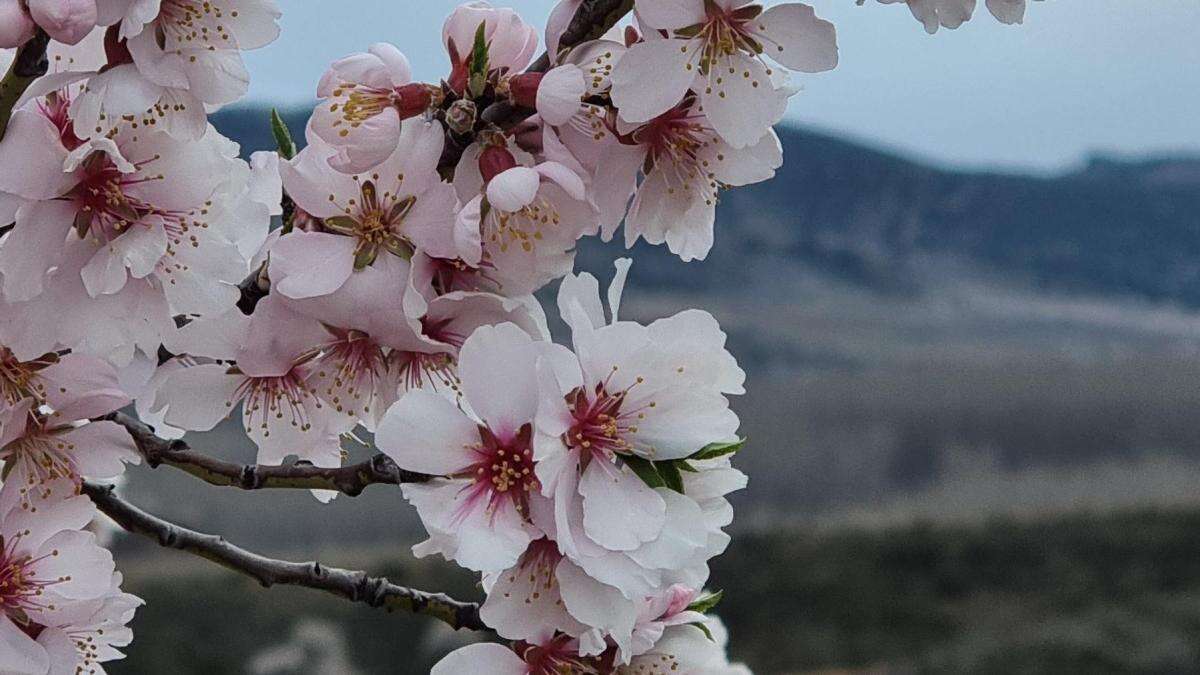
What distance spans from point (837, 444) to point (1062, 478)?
0.67m

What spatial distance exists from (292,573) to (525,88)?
0.82 ft

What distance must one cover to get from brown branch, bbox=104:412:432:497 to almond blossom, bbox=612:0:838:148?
162 mm

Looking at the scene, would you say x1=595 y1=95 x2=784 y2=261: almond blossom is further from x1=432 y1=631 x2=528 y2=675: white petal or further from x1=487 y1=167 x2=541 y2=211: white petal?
x1=432 y1=631 x2=528 y2=675: white petal

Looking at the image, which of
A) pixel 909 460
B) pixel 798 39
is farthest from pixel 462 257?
pixel 909 460

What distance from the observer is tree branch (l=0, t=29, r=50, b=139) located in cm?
40

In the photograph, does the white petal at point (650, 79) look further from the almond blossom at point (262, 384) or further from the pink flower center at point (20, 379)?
the pink flower center at point (20, 379)

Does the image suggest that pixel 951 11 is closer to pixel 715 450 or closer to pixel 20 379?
pixel 715 450

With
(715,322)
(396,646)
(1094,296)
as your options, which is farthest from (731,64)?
(1094,296)

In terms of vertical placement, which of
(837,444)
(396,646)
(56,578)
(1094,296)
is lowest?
(396,646)

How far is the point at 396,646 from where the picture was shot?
8.96 ft

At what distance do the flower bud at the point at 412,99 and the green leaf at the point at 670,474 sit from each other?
0.15 meters

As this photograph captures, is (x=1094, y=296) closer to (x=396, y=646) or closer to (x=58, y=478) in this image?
(x=396, y=646)

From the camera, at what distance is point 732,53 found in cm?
41

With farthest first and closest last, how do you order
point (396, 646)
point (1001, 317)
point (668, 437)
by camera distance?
point (1001, 317), point (396, 646), point (668, 437)
